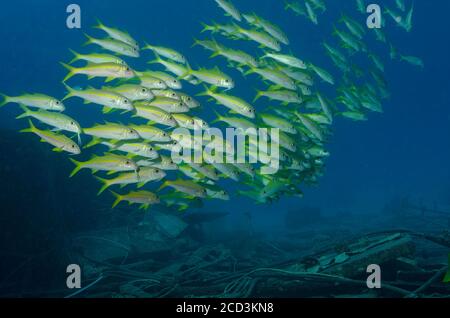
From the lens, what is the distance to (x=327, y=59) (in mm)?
99875

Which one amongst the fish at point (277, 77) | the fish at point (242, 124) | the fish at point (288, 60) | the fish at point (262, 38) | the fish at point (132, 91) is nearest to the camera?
the fish at point (132, 91)

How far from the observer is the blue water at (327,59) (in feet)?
184

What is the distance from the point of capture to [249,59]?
20.5 feet

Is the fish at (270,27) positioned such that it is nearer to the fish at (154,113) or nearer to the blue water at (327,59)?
the fish at (154,113)

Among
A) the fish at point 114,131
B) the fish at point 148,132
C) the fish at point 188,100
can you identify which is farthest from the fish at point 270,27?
the fish at point 114,131

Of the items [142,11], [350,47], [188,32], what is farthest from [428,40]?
[350,47]

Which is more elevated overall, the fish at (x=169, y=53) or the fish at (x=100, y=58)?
the fish at (x=169, y=53)

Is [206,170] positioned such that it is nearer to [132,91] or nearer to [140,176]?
[140,176]

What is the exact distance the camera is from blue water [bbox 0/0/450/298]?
Answer: 184ft

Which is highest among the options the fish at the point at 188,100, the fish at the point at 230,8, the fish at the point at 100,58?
the fish at the point at 230,8

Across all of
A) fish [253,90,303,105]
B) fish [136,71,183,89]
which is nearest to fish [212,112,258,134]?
fish [253,90,303,105]

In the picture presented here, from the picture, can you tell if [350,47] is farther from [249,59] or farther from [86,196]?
[86,196]

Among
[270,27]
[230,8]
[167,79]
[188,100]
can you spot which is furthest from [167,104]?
[270,27]
